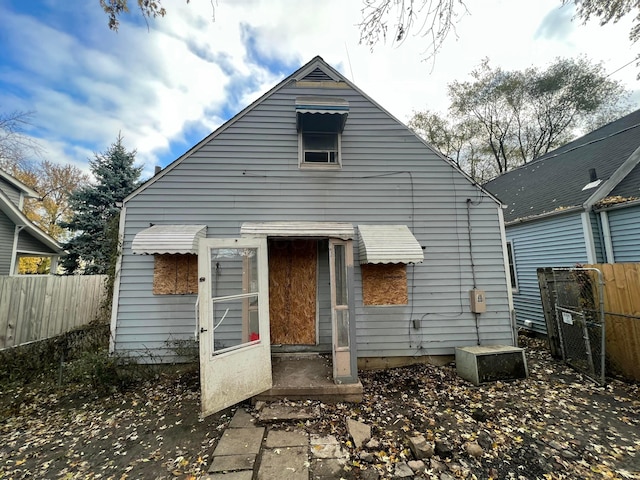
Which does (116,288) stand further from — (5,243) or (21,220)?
(21,220)

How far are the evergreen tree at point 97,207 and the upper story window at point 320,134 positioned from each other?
10883 mm

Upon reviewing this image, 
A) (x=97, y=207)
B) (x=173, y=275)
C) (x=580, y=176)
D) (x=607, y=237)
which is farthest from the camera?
(x=97, y=207)

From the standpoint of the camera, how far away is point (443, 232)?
557 centimetres

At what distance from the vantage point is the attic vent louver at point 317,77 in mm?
5836

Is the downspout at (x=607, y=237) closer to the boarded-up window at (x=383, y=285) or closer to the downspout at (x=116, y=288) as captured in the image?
the boarded-up window at (x=383, y=285)

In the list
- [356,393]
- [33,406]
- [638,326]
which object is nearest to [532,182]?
[638,326]

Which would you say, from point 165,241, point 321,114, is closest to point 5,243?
point 165,241

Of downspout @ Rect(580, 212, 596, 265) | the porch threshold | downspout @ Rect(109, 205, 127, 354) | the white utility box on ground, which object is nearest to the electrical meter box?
the white utility box on ground

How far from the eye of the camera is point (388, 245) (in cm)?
488

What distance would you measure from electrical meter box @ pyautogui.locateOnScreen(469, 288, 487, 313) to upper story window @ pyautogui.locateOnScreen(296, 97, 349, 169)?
3.90m

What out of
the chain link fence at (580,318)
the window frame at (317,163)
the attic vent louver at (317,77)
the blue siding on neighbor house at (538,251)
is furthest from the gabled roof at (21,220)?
the blue siding on neighbor house at (538,251)

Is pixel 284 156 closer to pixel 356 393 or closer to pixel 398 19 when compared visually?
pixel 398 19

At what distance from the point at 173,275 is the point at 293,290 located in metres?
2.41

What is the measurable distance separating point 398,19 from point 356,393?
4906 millimetres
